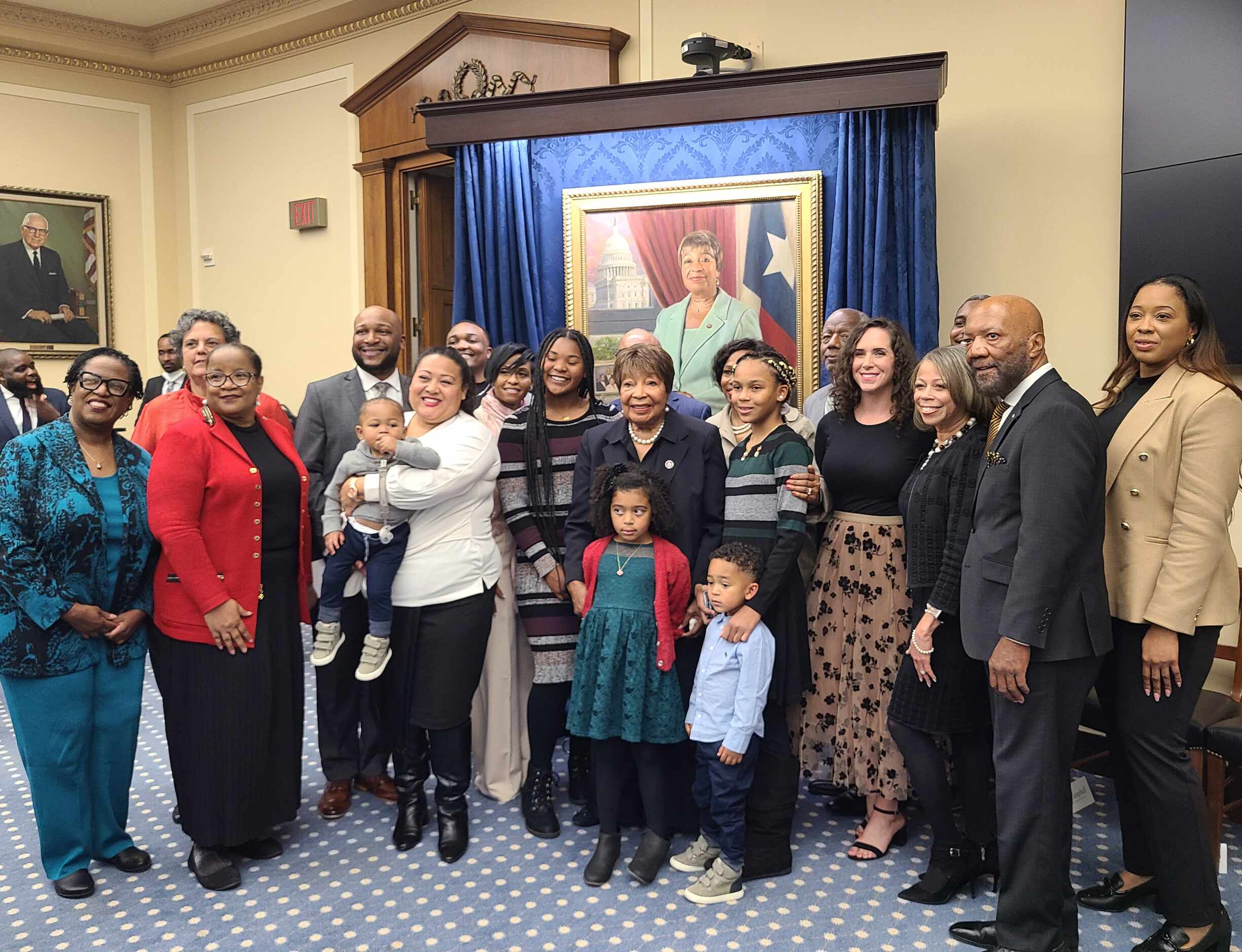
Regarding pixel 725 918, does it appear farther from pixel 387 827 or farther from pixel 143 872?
pixel 143 872

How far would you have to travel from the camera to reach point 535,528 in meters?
3.48

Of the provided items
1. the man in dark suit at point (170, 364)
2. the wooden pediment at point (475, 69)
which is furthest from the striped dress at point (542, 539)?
the wooden pediment at point (475, 69)

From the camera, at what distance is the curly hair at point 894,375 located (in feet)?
10.4

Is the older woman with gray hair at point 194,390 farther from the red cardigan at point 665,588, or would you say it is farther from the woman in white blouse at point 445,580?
the red cardigan at point 665,588

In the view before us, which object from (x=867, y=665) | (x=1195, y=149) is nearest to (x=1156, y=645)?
(x=867, y=665)

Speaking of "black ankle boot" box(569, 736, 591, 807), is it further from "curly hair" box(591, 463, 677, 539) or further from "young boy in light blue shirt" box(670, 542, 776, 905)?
"curly hair" box(591, 463, 677, 539)

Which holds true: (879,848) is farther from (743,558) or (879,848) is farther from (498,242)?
(498,242)

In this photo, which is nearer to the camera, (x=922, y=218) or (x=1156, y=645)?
(x=1156, y=645)

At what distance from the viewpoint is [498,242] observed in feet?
18.5

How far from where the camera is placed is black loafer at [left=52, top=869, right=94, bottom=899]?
3072 millimetres

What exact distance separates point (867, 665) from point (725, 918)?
0.88m

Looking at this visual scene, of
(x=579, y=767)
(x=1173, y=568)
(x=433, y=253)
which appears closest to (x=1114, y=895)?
(x=1173, y=568)

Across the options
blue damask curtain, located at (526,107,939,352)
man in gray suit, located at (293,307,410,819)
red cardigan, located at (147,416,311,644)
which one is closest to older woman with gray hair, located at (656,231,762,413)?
blue damask curtain, located at (526,107,939,352)

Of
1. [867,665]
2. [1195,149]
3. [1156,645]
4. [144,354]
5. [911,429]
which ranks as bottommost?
[867,665]
